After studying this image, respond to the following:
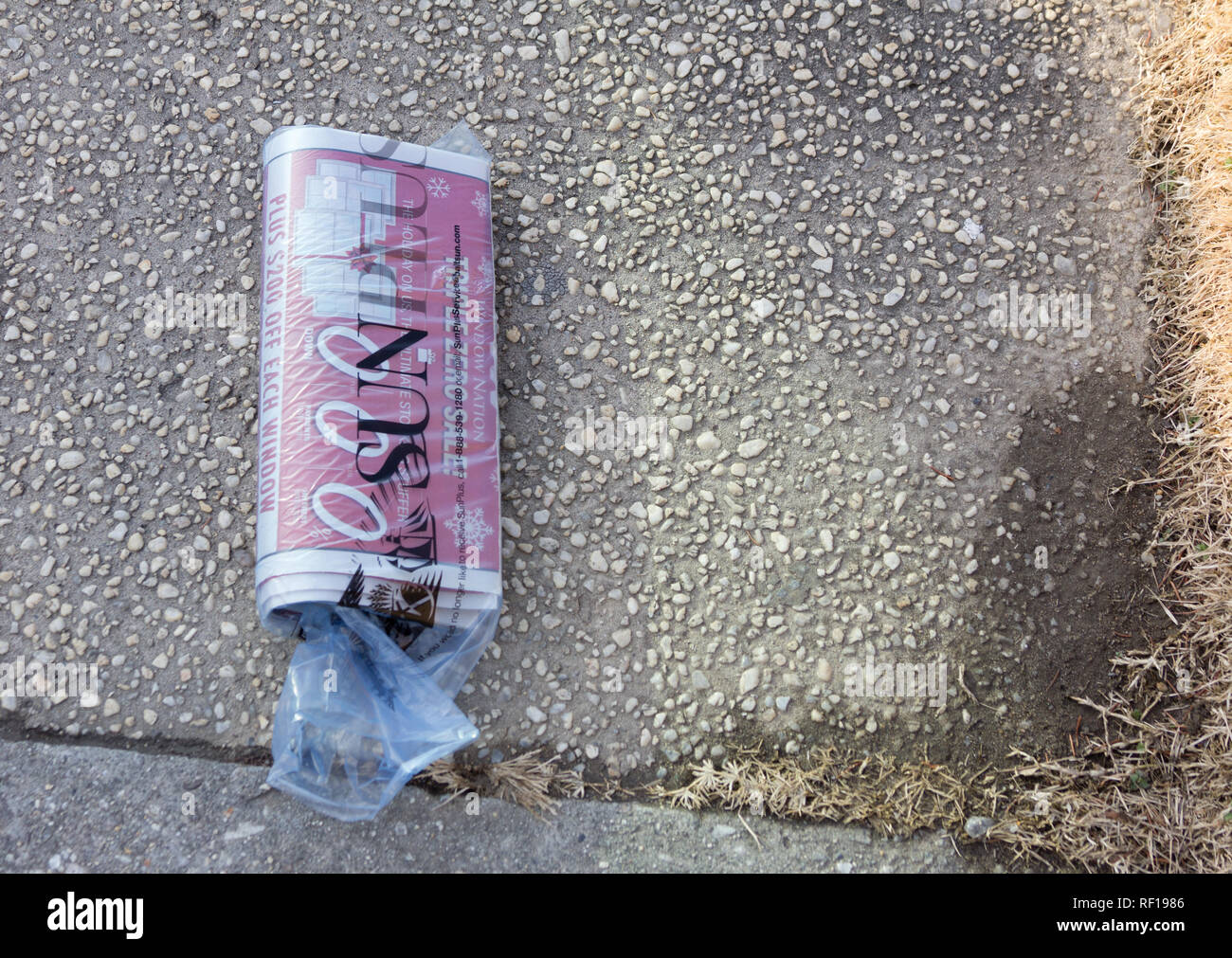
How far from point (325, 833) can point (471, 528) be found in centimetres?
95

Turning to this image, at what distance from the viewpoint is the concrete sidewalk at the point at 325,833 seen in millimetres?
2293

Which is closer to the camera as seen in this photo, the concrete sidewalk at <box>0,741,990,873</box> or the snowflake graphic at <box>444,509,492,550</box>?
the snowflake graphic at <box>444,509,492,550</box>

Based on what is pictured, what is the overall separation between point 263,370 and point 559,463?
87 cm

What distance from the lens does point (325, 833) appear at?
7.60ft

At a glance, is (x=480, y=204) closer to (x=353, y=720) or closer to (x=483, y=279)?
(x=483, y=279)

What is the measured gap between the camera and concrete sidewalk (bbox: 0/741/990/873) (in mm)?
2293

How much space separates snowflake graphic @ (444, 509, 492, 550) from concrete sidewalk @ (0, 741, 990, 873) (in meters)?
0.77

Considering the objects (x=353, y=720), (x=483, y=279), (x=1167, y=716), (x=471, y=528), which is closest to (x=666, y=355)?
(x=483, y=279)

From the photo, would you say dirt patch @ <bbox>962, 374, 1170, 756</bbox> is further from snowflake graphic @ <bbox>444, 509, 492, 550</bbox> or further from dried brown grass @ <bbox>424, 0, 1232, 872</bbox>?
snowflake graphic @ <bbox>444, 509, 492, 550</bbox>

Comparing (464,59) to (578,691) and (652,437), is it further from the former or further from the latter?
(578,691)

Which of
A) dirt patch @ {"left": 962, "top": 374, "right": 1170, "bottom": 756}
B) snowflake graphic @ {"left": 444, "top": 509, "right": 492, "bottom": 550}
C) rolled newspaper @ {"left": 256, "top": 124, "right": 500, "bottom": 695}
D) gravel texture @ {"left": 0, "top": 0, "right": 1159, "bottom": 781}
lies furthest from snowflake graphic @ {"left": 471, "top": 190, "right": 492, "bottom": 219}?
dirt patch @ {"left": 962, "top": 374, "right": 1170, "bottom": 756}

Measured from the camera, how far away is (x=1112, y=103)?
285 centimetres

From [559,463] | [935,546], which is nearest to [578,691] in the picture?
[559,463]
